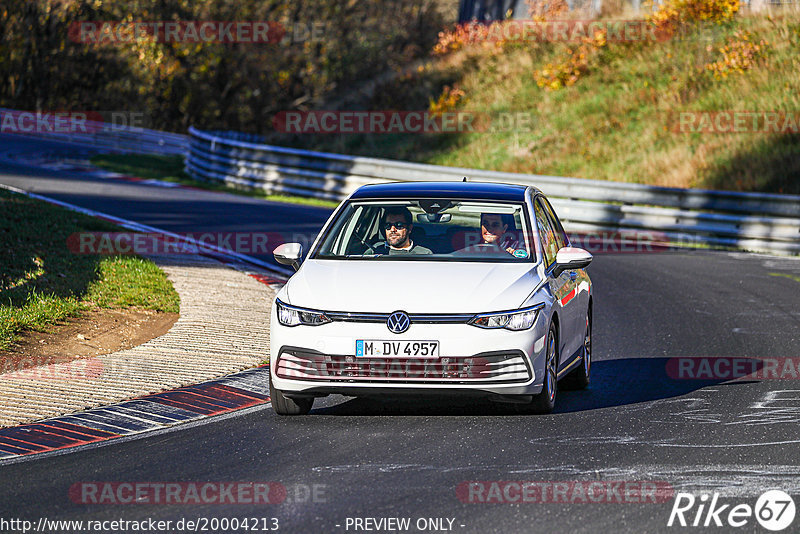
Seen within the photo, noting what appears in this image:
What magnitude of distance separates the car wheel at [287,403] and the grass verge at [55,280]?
3.43m

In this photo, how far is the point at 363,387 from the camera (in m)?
8.27

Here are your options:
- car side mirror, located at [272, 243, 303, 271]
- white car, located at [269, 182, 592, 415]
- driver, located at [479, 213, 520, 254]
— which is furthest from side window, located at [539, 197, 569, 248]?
car side mirror, located at [272, 243, 303, 271]

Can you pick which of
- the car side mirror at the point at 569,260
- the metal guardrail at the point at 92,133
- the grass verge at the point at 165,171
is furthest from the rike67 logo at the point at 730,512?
the metal guardrail at the point at 92,133

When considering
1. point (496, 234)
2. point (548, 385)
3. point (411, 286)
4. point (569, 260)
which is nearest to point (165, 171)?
point (496, 234)

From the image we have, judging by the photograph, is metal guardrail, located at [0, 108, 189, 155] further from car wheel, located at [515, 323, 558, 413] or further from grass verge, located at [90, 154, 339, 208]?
car wheel, located at [515, 323, 558, 413]

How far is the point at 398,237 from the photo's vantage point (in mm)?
9461

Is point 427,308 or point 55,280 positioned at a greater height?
point 427,308

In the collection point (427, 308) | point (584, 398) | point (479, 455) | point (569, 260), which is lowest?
point (584, 398)

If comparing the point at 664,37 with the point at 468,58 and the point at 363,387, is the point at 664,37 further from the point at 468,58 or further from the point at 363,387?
the point at 363,387

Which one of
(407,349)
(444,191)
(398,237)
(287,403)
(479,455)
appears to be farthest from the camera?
(444,191)

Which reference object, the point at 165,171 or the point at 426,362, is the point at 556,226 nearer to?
the point at 426,362

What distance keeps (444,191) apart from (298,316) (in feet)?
6.40

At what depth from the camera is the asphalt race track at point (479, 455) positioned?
6.28 metres

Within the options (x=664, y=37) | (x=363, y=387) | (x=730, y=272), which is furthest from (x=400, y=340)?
(x=664, y=37)
